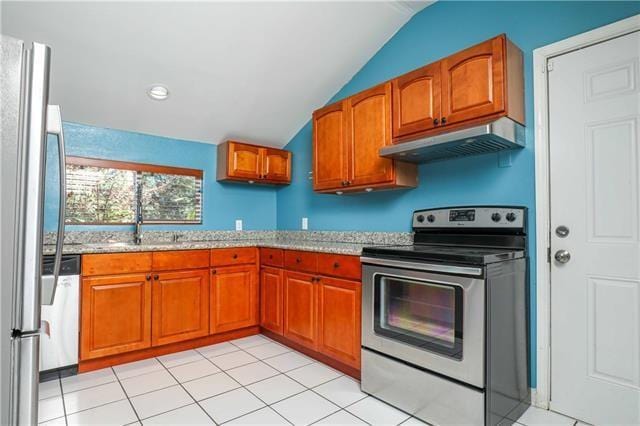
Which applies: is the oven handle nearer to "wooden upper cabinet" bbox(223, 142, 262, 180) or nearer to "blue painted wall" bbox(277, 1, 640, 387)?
"blue painted wall" bbox(277, 1, 640, 387)

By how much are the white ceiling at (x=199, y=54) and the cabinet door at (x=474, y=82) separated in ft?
3.10

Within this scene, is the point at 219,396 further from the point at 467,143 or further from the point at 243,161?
the point at 243,161

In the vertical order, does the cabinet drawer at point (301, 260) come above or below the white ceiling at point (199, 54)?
below

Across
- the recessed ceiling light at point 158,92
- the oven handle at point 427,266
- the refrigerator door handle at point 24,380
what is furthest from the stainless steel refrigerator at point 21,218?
the recessed ceiling light at point 158,92

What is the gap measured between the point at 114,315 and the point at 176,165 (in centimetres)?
158

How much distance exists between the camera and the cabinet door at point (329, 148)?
2932 millimetres

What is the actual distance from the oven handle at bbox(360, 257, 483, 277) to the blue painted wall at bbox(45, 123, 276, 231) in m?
2.12

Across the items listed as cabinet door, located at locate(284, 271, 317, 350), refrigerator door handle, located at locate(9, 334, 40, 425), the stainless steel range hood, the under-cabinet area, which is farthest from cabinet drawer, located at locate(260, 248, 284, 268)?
refrigerator door handle, located at locate(9, 334, 40, 425)

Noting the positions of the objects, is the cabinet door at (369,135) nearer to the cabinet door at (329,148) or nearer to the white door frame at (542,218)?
the cabinet door at (329,148)

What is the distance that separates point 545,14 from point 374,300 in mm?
2000

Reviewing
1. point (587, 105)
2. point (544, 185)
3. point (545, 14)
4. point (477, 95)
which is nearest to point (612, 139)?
point (587, 105)

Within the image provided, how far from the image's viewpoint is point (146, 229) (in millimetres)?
3371

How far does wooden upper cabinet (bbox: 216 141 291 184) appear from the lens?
3639mm

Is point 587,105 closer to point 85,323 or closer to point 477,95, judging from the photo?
point 477,95
